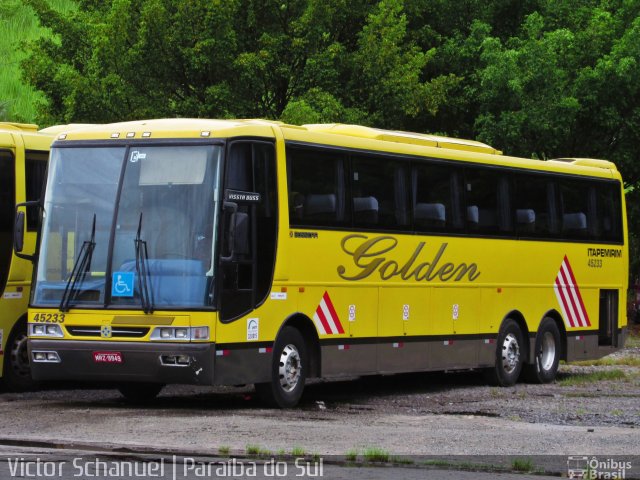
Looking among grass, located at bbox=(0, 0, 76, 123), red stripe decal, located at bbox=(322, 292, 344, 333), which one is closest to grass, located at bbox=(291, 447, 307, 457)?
red stripe decal, located at bbox=(322, 292, 344, 333)

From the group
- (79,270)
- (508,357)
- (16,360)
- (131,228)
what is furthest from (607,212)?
(79,270)

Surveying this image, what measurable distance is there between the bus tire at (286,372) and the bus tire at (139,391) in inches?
67.5

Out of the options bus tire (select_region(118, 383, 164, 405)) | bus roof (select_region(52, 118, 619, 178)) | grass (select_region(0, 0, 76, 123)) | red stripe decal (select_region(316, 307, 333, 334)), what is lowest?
bus tire (select_region(118, 383, 164, 405))

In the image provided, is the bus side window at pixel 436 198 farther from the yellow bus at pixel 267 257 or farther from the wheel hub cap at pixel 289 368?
the wheel hub cap at pixel 289 368

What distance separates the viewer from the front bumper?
51.0 ft

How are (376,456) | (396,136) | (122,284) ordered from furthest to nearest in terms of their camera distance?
(396,136) → (122,284) → (376,456)

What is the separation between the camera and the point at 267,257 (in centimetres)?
1659

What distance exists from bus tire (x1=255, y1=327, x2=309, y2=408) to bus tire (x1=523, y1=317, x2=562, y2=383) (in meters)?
6.47

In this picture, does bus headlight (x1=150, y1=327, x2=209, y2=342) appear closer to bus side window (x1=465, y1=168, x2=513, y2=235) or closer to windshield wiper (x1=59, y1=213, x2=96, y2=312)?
windshield wiper (x1=59, y1=213, x2=96, y2=312)

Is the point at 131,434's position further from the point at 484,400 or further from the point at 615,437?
the point at 484,400

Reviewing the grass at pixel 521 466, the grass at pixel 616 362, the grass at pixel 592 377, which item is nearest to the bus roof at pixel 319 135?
the grass at pixel 592 377

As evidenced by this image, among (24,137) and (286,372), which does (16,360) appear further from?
(286,372)

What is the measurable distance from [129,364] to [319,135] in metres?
3.94

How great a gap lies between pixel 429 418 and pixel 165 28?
14043mm
